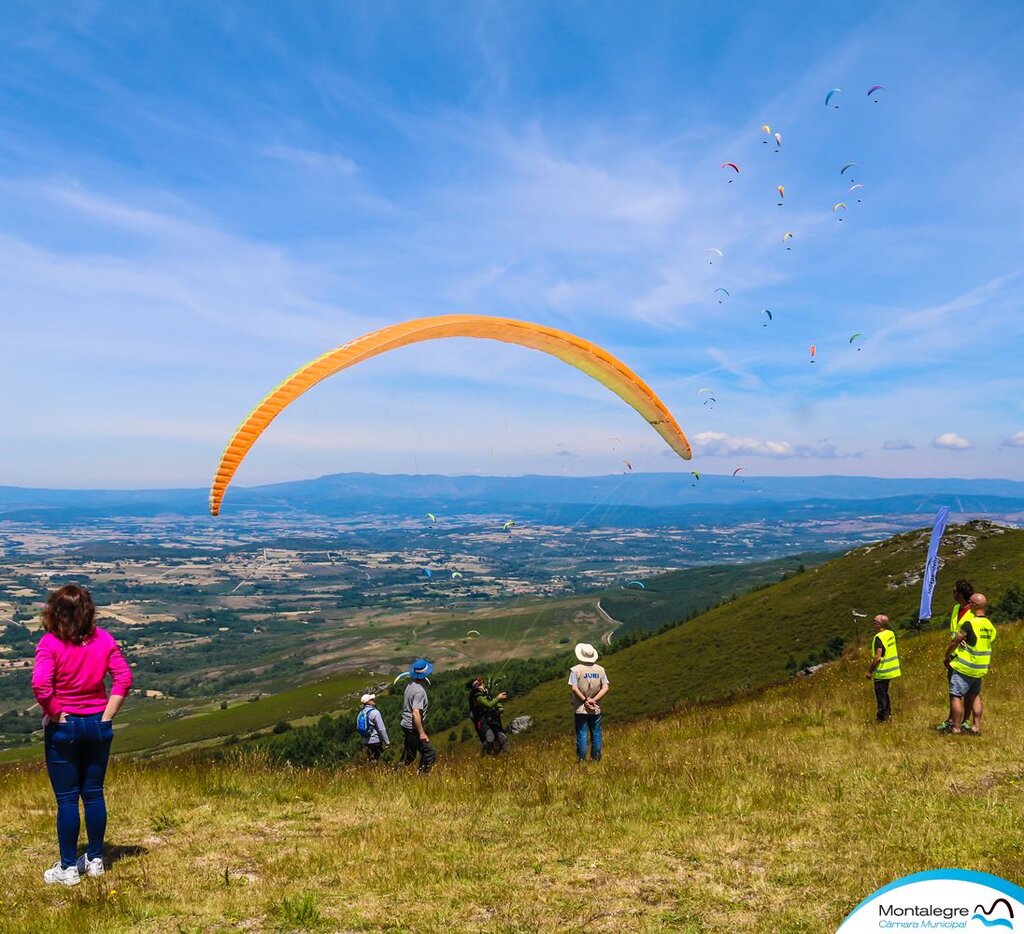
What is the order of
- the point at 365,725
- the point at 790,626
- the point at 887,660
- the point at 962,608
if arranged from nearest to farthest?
the point at 962,608
the point at 887,660
the point at 365,725
the point at 790,626

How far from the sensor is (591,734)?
12398mm

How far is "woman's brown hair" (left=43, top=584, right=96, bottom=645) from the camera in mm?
6594

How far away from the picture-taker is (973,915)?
10.8ft

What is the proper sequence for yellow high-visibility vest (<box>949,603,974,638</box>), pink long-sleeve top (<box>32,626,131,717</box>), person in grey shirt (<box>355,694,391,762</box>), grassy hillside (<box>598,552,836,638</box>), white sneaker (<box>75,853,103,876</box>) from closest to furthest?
pink long-sleeve top (<box>32,626,131,717</box>) → white sneaker (<box>75,853,103,876</box>) → yellow high-visibility vest (<box>949,603,974,638</box>) → person in grey shirt (<box>355,694,391,762</box>) → grassy hillside (<box>598,552,836,638</box>)

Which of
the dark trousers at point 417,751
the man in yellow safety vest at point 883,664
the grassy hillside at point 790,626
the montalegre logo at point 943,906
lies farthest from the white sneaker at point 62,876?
the grassy hillside at point 790,626

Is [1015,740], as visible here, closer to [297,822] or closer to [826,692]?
[826,692]

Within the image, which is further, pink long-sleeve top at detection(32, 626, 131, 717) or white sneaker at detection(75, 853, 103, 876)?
white sneaker at detection(75, 853, 103, 876)

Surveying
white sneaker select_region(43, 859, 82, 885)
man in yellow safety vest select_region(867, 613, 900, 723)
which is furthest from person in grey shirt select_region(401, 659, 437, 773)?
man in yellow safety vest select_region(867, 613, 900, 723)

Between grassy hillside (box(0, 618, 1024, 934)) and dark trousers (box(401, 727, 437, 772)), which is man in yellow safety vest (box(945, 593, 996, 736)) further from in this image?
dark trousers (box(401, 727, 437, 772))

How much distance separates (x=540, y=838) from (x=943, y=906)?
17.2 feet

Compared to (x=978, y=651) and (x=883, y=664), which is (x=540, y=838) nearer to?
(x=978, y=651)

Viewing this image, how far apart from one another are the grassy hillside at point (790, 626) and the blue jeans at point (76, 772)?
133ft

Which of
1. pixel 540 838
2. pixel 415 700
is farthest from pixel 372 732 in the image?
pixel 540 838

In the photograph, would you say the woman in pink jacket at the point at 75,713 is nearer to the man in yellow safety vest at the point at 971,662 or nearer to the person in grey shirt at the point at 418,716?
the person in grey shirt at the point at 418,716
